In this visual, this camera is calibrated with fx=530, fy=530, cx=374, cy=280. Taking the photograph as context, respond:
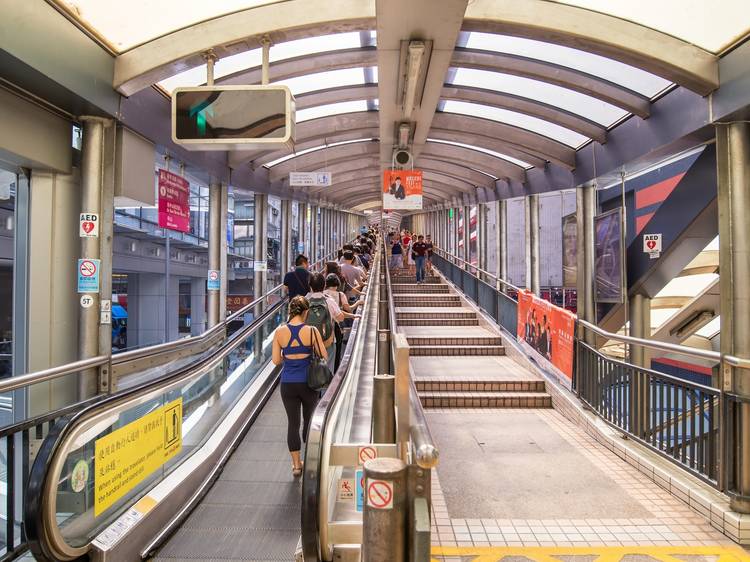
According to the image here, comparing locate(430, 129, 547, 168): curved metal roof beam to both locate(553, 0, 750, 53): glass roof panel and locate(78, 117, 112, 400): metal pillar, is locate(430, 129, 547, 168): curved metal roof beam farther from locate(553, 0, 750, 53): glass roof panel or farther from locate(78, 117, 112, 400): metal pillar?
locate(78, 117, 112, 400): metal pillar

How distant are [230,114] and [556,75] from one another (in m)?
3.46

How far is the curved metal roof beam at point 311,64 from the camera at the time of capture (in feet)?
19.6

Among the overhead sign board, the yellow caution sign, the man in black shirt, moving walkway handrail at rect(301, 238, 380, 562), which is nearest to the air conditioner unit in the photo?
the man in black shirt

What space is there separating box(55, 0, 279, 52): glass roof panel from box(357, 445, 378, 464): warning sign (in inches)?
160

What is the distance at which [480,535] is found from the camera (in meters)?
3.37

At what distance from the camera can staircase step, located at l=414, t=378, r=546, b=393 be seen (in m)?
6.61

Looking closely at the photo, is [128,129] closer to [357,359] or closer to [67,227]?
[67,227]

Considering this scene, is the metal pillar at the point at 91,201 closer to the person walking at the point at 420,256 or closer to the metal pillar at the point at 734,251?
the metal pillar at the point at 734,251

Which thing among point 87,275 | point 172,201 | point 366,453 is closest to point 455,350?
point 172,201

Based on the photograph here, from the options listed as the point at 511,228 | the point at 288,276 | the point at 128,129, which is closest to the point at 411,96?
the point at 288,276

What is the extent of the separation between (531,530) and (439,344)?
17.2ft

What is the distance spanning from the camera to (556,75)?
5.71 m

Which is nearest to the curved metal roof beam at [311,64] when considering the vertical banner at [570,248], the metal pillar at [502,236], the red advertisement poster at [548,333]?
the red advertisement poster at [548,333]

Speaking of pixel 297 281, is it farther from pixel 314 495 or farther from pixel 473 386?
pixel 314 495
